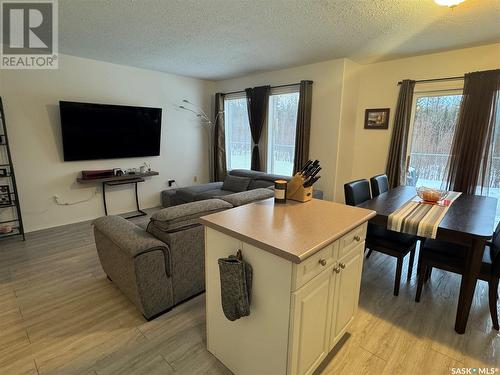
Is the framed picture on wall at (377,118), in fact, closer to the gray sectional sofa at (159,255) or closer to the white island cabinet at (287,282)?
the white island cabinet at (287,282)

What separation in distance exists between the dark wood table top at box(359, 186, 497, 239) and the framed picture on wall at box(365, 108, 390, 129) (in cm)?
146

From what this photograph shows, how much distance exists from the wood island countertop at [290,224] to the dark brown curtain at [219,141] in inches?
146

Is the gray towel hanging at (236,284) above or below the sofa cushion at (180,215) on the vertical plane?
below

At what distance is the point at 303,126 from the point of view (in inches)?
167

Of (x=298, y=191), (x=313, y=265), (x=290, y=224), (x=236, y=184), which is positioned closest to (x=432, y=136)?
(x=298, y=191)

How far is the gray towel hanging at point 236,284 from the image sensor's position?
4.31 ft

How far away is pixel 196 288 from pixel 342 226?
147 cm

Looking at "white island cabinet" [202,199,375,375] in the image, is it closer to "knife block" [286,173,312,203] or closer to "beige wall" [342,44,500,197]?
"knife block" [286,173,312,203]

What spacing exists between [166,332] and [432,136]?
159 inches

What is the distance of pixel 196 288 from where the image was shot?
232 centimetres

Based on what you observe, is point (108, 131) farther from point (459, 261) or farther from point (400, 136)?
point (459, 261)

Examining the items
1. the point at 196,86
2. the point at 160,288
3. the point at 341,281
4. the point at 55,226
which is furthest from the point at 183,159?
the point at 341,281

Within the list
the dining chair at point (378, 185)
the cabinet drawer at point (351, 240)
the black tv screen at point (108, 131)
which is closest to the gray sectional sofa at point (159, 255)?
the cabinet drawer at point (351, 240)

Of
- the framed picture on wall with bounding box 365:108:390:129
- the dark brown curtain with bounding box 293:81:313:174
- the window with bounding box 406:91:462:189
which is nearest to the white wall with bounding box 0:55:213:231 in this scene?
the dark brown curtain with bounding box 293:81:313:174
